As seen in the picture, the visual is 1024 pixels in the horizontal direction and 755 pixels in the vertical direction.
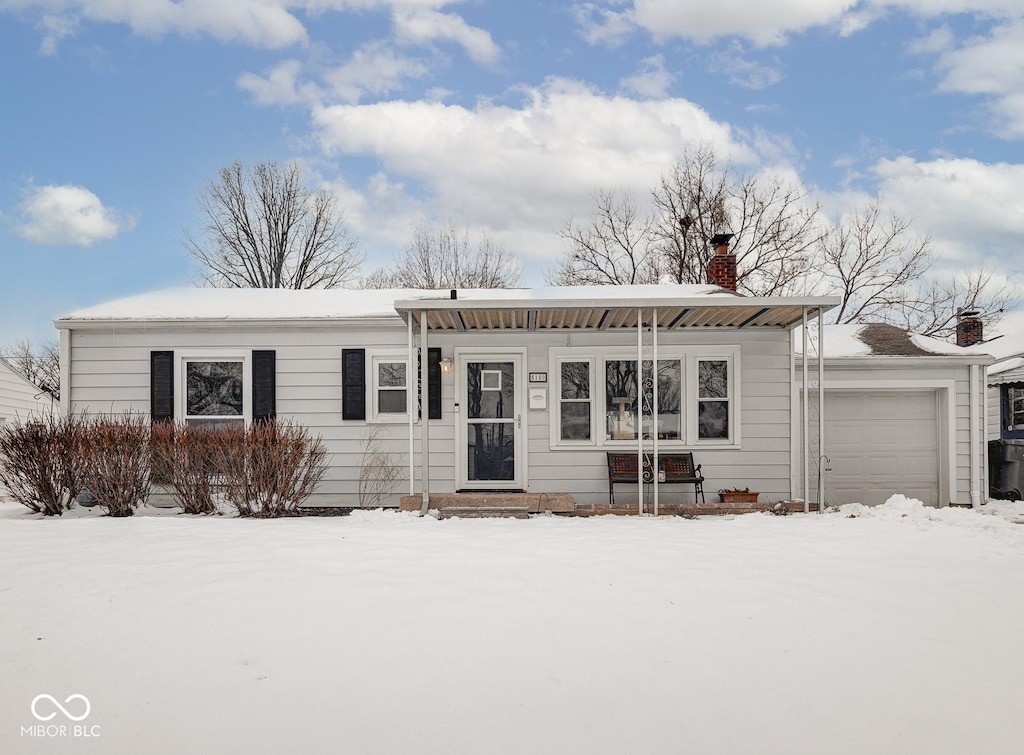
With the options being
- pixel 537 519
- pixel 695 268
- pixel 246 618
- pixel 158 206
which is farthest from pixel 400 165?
pixel 246 618

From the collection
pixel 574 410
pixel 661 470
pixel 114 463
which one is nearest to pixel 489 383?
pixel 574 410

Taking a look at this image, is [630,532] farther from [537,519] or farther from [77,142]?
[77,142]

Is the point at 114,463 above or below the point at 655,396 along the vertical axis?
below

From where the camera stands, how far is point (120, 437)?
803 cm

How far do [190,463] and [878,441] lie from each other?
384 inches

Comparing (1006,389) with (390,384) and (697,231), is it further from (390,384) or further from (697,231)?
(390,384)

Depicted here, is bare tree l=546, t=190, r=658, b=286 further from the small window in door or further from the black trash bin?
the small window in door

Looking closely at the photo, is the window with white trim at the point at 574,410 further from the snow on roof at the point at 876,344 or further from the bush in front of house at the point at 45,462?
the bush in front of house at the point at 45,462

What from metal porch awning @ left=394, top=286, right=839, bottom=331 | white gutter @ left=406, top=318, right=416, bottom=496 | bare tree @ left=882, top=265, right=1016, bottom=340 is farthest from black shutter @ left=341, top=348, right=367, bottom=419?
bare tree @ left=882, top=265, right=1016, bottom=340

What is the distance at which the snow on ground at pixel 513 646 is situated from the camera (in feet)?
8.69

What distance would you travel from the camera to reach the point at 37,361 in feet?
113

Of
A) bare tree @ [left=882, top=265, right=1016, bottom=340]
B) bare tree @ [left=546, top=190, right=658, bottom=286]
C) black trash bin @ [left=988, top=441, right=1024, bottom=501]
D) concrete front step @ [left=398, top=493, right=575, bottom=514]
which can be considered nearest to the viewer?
concrete front step @ [left=398, top=493, right=575, bottom=514]

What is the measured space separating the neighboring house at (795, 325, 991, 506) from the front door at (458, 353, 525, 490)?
4.33 meters

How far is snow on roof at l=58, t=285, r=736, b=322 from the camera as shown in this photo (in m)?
9.16
